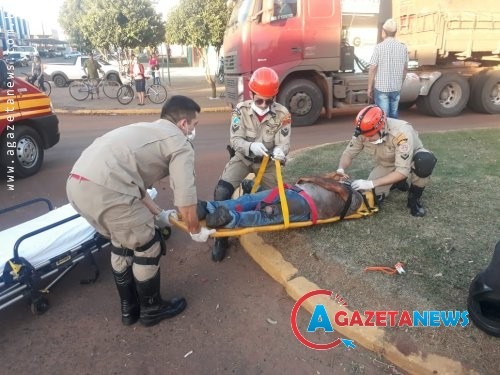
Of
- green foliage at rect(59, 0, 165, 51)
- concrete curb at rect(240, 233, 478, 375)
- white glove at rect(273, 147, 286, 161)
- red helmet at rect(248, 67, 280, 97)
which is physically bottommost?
concrete curb at rect(240, 233, 478, 375)

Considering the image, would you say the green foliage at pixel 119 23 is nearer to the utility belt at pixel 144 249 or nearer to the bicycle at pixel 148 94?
the bicycle at pixel 148 94

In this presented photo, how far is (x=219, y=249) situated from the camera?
3.56m

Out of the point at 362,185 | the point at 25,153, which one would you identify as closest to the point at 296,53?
the point at 25,153

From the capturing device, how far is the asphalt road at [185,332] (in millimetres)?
2379

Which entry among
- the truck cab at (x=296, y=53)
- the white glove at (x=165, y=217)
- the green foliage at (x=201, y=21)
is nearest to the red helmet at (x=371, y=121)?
the white glove at (x=165, y=217)

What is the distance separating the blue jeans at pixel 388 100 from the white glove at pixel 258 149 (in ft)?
11.0

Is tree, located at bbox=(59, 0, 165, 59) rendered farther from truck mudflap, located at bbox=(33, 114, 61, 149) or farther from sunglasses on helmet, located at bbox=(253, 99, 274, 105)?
sunglasses on helmet, located at bbox=(253, 99, 274, 105)

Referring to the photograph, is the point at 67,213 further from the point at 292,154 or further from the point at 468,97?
the point at 468,97

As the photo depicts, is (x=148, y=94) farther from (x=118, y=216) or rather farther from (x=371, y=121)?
(x=118, y=216)

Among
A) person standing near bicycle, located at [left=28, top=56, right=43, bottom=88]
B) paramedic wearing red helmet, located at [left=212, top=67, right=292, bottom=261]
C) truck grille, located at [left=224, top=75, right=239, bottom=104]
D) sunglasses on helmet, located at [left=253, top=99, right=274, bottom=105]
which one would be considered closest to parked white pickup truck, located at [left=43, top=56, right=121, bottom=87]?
person standing near bicycle, located at [left=28, top=56, right=43, bottom=88]

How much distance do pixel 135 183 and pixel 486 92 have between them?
10148 mm

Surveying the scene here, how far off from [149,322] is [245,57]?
22.0ft

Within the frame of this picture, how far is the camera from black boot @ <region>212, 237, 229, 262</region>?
3.54 meters

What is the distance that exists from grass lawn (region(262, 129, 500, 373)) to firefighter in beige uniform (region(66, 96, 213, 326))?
44.0 inches
